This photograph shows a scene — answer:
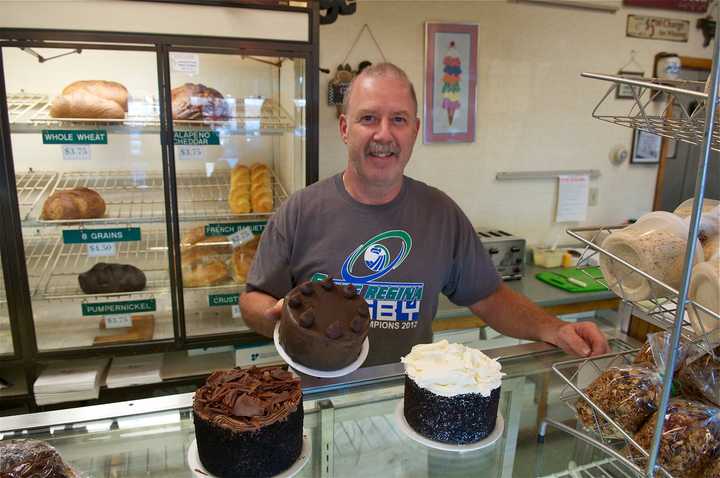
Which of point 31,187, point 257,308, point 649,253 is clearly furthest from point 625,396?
point 31,187

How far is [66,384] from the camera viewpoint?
8.60ft

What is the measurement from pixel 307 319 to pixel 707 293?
27.1 inches

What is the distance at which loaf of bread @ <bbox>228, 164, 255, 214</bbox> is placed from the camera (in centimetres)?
290

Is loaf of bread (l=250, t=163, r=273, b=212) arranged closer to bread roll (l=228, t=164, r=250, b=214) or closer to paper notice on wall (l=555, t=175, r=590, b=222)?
bread roll (l=228, t=164, r=250, b=214)

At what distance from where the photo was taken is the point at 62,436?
105 cm

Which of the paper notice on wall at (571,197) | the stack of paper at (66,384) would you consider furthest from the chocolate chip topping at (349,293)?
the paper notice on wall at (571,197)

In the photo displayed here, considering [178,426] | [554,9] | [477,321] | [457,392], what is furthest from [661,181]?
[178,426]

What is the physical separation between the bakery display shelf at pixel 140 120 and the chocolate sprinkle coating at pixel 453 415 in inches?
79.7

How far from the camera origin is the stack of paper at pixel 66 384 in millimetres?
2609

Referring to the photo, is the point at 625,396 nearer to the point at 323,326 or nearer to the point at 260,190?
the point at 323,326

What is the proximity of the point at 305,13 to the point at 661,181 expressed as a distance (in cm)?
315

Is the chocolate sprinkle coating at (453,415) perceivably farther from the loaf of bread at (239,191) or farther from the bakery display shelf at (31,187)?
the bakery display shelf at (31,187)

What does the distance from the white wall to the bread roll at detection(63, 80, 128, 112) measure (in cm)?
109

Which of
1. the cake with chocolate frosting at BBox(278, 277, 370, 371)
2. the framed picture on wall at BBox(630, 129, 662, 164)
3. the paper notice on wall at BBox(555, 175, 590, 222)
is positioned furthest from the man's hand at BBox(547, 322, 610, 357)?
the framed picture on wall at BBox(630, 129, 662, 164)
